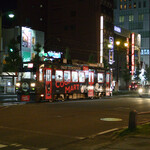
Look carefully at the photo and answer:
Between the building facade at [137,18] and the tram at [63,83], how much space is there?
77261mm

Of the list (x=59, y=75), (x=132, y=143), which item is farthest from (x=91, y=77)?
(x=132, y=143)

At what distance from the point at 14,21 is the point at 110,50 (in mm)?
25514

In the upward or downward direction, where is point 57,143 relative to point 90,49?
downward

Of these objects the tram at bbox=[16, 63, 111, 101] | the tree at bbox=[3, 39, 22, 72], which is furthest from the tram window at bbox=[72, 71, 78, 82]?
the tree at bbox=[3, 39, 22, 72]

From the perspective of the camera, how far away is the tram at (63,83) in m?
25.4

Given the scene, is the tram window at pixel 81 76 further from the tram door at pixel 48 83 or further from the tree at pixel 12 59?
the tree at pixel 12 59

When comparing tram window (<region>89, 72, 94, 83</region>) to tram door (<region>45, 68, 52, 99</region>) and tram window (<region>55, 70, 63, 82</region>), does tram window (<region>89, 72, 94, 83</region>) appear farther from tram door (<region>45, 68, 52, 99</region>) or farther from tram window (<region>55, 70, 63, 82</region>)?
tram door (<region>45, 68, 52, 99</region>)

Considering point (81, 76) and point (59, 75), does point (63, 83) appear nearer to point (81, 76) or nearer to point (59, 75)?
point (59, 75)

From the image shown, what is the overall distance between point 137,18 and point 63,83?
87.1 meters

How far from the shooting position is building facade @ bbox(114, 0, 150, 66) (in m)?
107

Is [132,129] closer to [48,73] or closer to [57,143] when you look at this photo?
[57,143]

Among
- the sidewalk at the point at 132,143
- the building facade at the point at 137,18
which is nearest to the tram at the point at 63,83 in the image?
the sidewalk at the point at 132,143

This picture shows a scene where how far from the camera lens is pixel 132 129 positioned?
1102 centimetres

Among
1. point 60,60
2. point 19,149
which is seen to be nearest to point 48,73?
point 60,60
